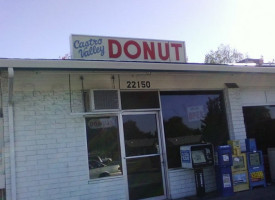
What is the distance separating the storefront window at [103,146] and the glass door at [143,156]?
0.83ft

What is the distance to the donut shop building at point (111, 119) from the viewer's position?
23.6ft

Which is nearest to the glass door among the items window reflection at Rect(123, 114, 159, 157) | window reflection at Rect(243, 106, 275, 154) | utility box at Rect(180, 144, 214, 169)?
window reflection at Rect(123, 114, 159, 157)

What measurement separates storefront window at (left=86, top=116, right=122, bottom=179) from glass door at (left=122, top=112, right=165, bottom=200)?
0.83 feet

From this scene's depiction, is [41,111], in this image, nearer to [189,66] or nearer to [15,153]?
[15,153]

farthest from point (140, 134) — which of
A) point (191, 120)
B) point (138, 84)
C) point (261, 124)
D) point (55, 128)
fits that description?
point (261, 124)

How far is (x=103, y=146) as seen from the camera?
8.09 metres

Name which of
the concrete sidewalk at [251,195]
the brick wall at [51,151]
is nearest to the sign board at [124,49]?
the brick wall at [51,151]

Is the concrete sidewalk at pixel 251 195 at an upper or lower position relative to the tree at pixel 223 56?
lower

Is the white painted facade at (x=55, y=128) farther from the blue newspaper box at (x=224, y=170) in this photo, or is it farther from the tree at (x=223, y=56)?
the tree at (x=223, y=56)

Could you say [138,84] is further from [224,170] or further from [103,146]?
[224,170]

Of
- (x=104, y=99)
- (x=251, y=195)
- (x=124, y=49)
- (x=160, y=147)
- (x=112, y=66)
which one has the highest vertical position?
(x=124, y=49)

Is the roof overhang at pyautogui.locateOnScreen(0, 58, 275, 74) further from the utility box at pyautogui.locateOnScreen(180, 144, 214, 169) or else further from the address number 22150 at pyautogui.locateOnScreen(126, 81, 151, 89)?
the utility box at pyautogui.locateOnScreen(180, 144, 214, 169)

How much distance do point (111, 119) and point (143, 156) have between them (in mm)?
1201

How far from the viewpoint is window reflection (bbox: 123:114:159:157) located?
27.6 ft
